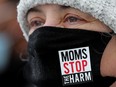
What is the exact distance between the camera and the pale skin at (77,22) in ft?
6.58

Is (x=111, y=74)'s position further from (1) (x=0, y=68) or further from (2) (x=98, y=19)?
(1) (x=0, y=68)

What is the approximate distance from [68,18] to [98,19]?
16cm

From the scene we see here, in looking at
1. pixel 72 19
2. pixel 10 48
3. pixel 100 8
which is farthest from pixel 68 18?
pixel 10 48

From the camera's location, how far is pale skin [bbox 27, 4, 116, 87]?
2.01m

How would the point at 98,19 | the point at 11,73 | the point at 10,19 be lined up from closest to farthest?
the point at 98,19 < the point at 11,73 < the point at 10,19

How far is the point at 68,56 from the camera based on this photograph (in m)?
2.04

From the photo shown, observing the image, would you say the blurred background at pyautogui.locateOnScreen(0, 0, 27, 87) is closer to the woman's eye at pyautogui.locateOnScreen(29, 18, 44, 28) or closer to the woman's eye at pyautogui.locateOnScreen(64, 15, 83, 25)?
the woman's eye at pyautogui.locateOnScreen(29, 18, 44, 28)

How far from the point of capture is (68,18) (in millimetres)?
2076

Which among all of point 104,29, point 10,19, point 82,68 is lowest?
point 10,19

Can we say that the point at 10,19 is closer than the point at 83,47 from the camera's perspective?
No

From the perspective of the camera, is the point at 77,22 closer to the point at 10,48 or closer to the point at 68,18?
the point at 68,18

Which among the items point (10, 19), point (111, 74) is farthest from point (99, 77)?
point (10, 19)

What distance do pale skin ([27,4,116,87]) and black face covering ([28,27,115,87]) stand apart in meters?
0.03

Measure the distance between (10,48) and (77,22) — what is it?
2.10 m
